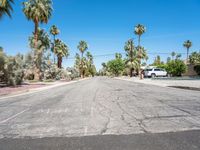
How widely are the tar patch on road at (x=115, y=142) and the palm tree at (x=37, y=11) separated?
40389mm

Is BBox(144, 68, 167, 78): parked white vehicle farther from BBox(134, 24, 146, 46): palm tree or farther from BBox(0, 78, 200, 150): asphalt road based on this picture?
BBox(0, 78, 200, 150): asphalt road

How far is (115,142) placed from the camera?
5953mm

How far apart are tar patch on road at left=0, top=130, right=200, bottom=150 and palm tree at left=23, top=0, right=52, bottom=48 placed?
40.4 metres

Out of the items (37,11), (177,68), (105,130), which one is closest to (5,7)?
(37,11)

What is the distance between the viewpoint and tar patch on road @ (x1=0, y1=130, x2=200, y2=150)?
5574 millimetres

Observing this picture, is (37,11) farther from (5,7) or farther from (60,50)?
(60,50)

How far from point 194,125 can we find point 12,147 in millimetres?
4829

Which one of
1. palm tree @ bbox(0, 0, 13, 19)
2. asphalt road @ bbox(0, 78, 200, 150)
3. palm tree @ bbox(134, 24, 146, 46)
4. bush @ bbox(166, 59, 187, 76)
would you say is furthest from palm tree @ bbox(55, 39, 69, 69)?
asphalt road @ bbox(0, 78, 200, 150)

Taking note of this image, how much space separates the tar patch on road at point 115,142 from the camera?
557 cm

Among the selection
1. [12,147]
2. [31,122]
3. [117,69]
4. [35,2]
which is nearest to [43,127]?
[31,122]

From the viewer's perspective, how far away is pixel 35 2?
149 ft

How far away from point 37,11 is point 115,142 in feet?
136

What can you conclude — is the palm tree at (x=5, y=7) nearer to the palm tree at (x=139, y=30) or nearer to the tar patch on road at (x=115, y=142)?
the tar patch on road at (x=115, y=142)

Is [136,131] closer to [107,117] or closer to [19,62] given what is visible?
[107,117]
